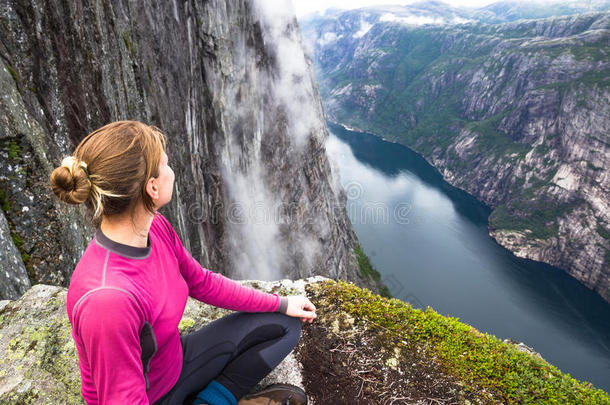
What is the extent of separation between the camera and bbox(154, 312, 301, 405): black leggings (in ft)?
12.3

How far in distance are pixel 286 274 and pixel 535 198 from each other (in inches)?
6474

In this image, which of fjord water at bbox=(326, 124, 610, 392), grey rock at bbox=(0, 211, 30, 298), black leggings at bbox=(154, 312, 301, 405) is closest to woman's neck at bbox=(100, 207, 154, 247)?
black leggings at bbox=(154, 312, 301, 405)

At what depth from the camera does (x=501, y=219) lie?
520 ft

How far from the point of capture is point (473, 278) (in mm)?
109875

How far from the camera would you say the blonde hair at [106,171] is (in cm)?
252

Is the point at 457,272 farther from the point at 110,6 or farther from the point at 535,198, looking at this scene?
the point at 110,6

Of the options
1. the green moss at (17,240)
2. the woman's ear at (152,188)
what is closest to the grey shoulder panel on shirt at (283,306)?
the woman's ear at (152,188)

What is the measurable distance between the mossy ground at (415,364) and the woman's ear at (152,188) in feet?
11.9

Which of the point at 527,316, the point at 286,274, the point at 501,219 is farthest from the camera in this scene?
the point at 501,219

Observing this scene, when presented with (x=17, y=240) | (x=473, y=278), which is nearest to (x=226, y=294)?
(x=17, y=240)

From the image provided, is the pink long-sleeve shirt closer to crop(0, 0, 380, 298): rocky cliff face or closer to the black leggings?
the black leggings

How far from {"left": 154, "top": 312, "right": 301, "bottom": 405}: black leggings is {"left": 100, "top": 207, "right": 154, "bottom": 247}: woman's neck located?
1.74 metres

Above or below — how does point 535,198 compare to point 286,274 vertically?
below

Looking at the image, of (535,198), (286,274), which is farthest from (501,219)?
(286,274)
